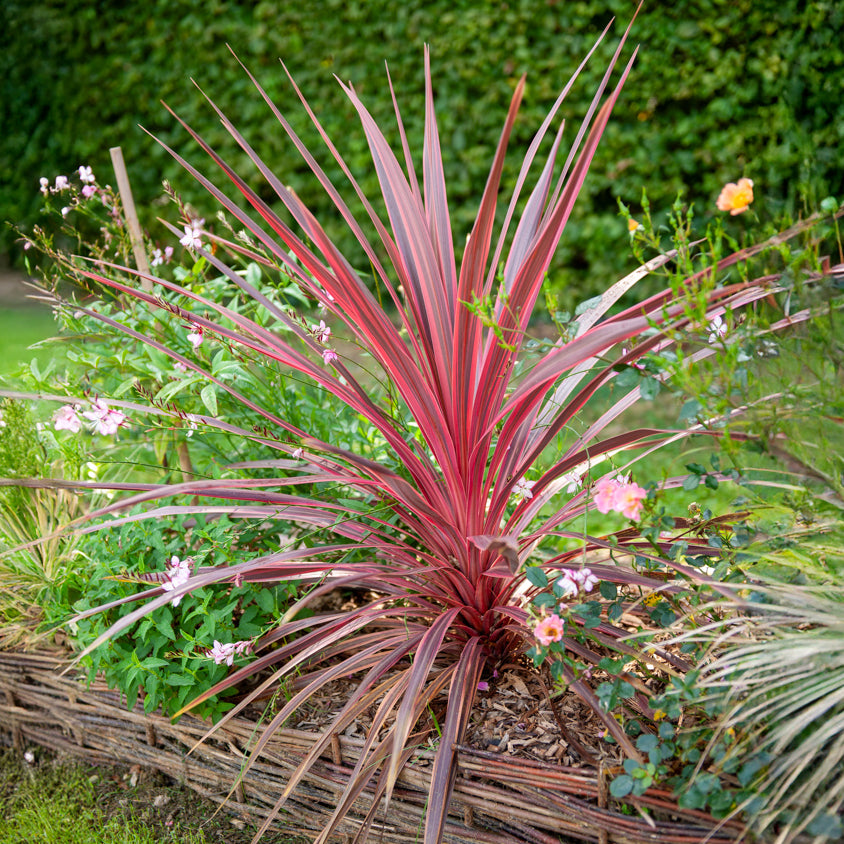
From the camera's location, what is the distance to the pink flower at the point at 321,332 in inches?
63.7

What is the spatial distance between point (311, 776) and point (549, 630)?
1.94 feet

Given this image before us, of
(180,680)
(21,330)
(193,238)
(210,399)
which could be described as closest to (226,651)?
(180,680)

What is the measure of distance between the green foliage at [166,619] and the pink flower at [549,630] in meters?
0.53

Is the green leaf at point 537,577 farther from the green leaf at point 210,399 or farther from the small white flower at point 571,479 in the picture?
the green leaf at point 210,399

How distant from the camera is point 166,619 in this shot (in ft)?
4.66

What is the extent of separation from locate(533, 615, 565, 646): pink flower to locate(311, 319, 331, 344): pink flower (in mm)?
802

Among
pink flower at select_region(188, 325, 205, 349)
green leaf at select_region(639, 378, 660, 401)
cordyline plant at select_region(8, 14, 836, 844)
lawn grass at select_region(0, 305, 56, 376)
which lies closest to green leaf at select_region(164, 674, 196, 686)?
cordyline plant at select_region(8, 14, 836, 844)

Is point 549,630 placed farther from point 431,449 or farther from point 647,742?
point 431,449

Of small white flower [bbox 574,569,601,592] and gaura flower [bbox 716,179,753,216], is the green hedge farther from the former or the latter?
small white flower [bbox 574,569,601,592]

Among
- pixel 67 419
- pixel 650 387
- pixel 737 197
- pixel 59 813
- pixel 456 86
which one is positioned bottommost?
pixel 59 813

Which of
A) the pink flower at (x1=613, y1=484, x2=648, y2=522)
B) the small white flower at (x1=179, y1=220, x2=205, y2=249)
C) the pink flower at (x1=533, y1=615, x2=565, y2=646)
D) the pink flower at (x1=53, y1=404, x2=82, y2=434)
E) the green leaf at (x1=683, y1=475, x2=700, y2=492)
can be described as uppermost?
the small white flower at (x1=179, y1=220, x2=205, y2=249)

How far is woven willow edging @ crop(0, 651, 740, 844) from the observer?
44.5 inches

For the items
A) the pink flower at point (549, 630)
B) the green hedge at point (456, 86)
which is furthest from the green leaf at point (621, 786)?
the green hedge at point (456, 86)

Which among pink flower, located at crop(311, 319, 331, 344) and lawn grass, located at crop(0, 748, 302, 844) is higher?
pink flower, located at crop(311, 319, 331, 344)
